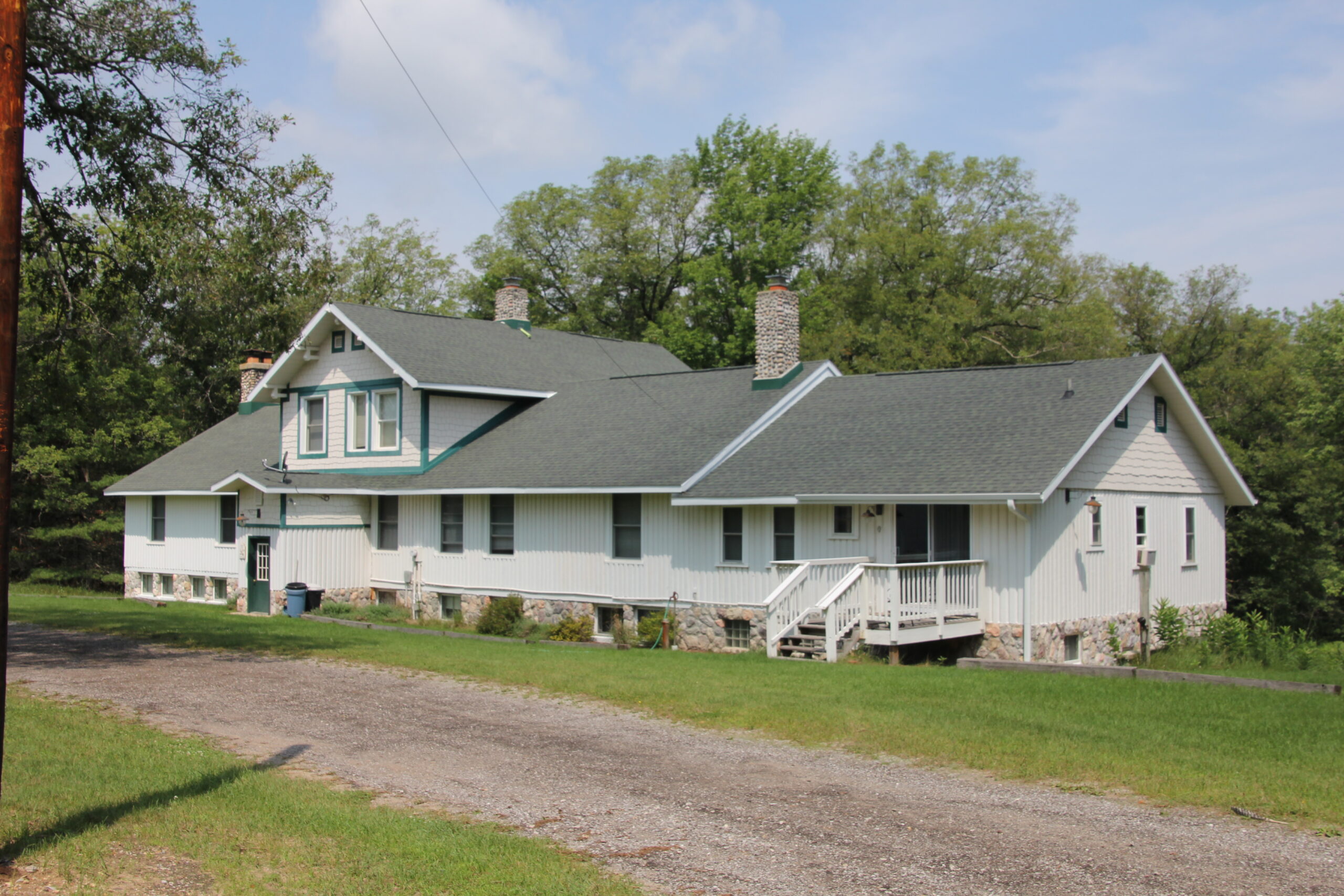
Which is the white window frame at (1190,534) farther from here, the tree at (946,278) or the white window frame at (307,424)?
the white window frame at (307,424)

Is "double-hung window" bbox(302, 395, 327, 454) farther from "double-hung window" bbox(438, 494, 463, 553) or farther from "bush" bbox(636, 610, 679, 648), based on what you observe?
"bush" bbox(636, 610, 679, 648)

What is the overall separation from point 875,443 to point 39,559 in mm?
37222

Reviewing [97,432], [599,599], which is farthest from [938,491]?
[97,432]

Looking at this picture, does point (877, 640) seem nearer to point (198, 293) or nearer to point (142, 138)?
point (198, 293)

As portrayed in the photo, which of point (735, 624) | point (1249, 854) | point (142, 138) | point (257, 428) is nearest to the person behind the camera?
point (1249, 854)

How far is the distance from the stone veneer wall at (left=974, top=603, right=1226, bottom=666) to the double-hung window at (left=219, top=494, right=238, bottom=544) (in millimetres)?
20584

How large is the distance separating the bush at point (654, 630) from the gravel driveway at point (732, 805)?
848 cm

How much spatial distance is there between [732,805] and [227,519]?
1009 inches

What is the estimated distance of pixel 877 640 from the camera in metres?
18.2

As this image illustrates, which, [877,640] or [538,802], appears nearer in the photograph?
[538,802]

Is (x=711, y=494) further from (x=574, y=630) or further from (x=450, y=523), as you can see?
(x=450, y=523)

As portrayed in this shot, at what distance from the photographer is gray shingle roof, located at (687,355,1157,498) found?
19.4 m

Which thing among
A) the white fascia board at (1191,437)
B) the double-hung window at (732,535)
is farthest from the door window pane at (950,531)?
the double-hung window at (732,535)

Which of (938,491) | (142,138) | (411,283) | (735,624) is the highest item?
(411,283)
